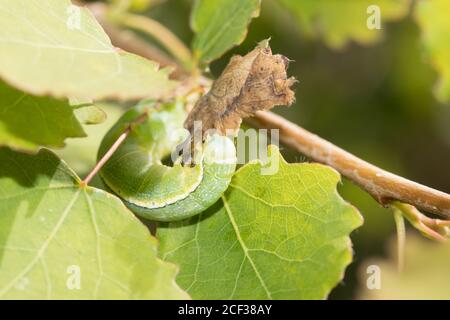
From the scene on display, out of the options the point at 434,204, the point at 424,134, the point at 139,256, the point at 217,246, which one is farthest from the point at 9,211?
the point at 424,134

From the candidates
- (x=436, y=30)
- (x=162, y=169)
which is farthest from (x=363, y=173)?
(x=436, y=30)

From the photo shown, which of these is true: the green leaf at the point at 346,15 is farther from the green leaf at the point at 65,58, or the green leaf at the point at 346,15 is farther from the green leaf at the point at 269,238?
the green leaf at the point at 65,58

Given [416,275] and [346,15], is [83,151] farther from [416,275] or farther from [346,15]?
[416,275]

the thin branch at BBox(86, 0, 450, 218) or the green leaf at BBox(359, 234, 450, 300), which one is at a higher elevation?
the thin branch at BBox(86, 0, 450, 218)

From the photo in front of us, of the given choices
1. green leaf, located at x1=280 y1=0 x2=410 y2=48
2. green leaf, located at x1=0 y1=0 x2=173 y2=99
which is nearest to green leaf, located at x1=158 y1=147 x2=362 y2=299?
green leaf, located at x1=0 y1=0 x2=173 y2=99

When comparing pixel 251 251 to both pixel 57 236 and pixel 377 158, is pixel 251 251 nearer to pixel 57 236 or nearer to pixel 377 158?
pixel 57 236

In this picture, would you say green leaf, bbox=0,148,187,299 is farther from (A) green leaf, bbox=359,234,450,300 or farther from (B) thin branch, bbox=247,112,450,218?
(A) green leaf, bbox=359,234,450,300
